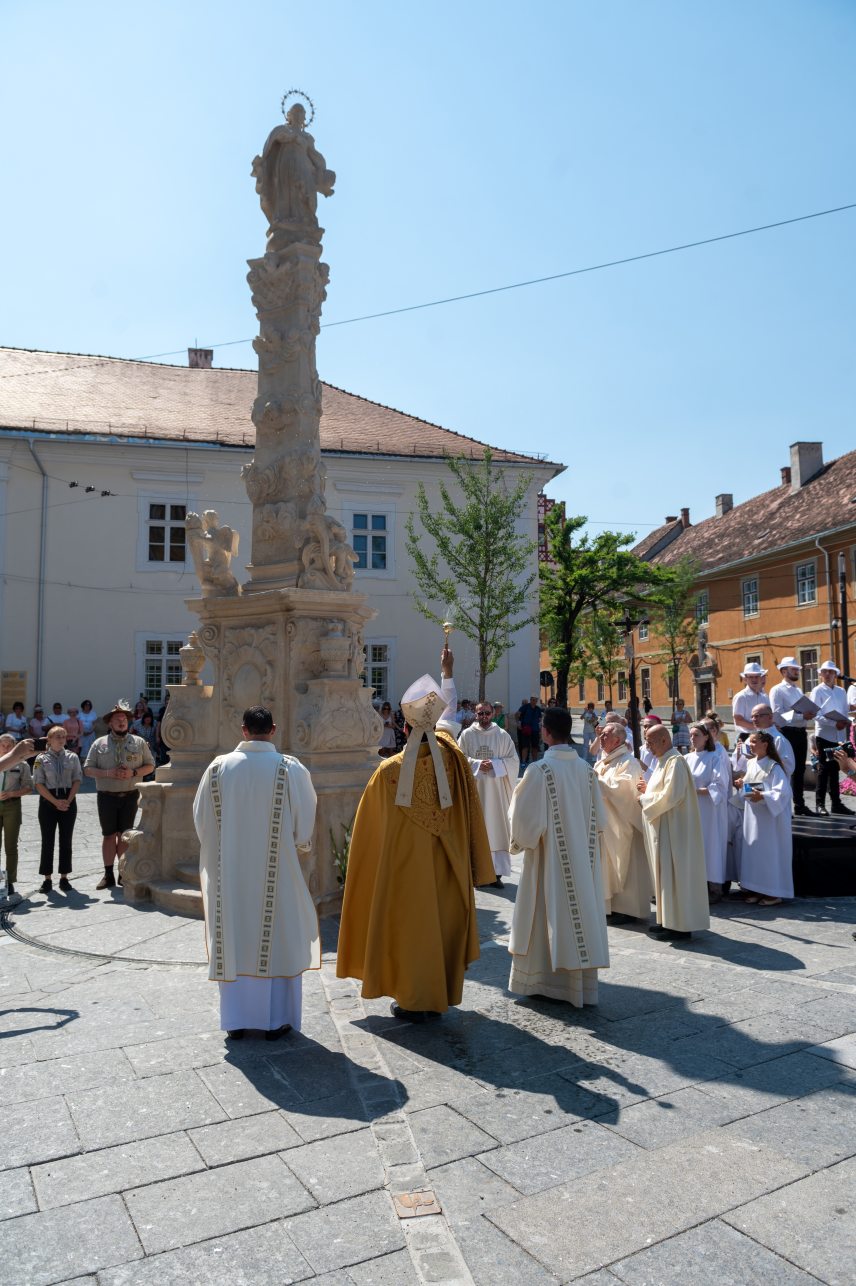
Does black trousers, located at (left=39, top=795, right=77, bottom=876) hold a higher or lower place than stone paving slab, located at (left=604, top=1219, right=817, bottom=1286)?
higher

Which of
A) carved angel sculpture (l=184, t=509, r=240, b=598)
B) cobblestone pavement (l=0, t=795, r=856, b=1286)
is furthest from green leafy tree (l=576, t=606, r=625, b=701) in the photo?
cobblestone pavement (l=0, t=795, r=856, b=1286)

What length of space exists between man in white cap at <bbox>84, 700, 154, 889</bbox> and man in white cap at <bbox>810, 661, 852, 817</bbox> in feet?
26.8

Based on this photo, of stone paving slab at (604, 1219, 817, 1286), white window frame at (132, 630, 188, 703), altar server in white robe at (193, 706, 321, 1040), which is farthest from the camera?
white window frame at (132, 630, 188, 703)

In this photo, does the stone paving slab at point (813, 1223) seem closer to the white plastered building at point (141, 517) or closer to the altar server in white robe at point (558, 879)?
the altar server in white robe at point (558, 879)

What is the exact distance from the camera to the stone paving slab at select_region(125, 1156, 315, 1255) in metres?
3.03

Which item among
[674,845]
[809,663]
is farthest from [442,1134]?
[809,663]

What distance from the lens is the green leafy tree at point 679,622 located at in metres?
36.6

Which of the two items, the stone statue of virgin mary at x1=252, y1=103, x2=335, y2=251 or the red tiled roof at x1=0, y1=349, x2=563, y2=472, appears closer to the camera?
the stone statue of virgin mary at x1=252, y1=103, x2=335, y2=251

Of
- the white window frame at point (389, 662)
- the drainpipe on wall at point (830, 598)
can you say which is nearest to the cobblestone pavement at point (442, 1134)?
the white window frame at point (389, 662)

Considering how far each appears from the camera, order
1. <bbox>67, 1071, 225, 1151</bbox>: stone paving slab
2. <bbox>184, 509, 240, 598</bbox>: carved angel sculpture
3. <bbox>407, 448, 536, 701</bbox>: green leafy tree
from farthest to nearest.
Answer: <bbox>407, 448, 536, 701</bbox>: green leafy tree
<bbox>184, 509, 240, 598</bbox>: carved angel sculpture
<bbox>67, 1071, 225, 1151</bbox>: stone paving slab

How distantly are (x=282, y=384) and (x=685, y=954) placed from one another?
587cm

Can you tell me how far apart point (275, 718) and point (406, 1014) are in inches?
132

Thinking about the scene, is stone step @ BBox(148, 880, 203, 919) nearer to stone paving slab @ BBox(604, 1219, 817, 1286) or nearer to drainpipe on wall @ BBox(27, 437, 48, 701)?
stone paving slab @ BBox(604, 1219, 817, 1286)

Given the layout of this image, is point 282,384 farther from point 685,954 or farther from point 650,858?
point 685,954
